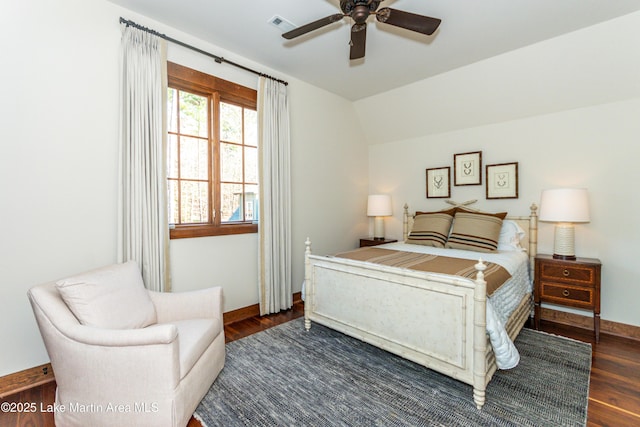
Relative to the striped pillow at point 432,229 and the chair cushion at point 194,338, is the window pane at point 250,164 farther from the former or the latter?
the striped pillow at point 432,229

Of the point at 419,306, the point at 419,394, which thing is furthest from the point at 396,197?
the point at 419,394

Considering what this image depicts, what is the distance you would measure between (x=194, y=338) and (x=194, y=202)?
4.99ft

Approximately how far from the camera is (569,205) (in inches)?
110

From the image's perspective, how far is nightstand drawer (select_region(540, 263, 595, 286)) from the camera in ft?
8.90

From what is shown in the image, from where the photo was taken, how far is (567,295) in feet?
9.25

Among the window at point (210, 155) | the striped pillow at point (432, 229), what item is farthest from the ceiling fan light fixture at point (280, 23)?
the striped pillow at point (432, 229)

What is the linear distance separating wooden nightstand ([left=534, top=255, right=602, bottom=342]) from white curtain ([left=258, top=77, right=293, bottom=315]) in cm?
267

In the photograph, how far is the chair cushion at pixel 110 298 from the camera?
62.5 inches

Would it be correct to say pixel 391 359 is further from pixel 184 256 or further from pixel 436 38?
pixel 436 38

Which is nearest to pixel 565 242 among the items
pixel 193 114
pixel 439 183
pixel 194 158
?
pixel 439 183

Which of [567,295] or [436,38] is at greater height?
[436,38]

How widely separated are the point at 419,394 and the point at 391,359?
1.45 feet

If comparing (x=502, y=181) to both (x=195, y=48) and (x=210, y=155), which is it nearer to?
(x=210, y=155)

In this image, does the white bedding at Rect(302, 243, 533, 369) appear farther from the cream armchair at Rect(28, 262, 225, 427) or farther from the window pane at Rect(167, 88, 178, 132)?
the window pane at Rect(167, 88, 178, 132)
